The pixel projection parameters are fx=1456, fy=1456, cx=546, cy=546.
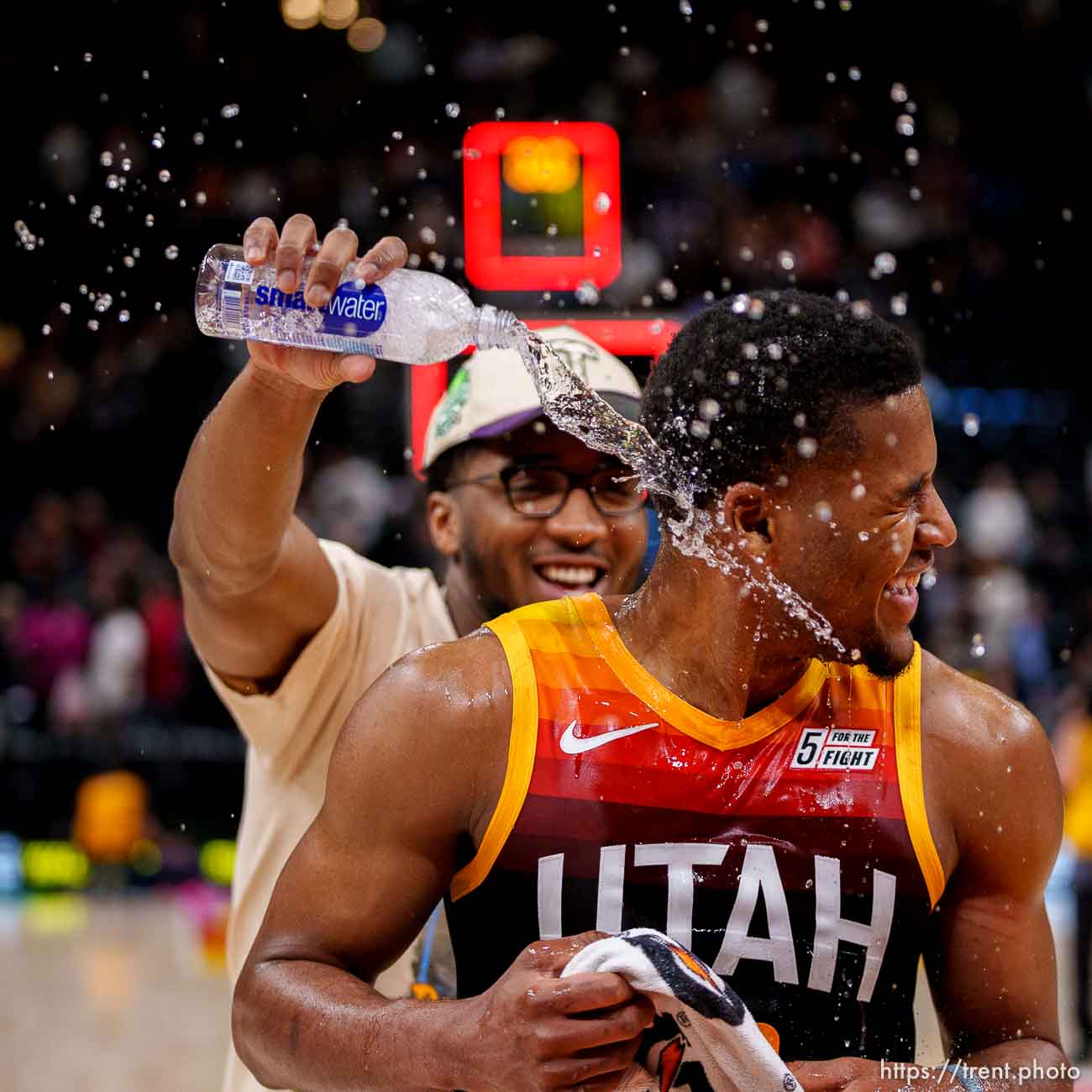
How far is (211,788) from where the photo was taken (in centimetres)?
925

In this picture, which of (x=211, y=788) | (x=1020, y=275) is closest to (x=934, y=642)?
(x=1020, y=275)

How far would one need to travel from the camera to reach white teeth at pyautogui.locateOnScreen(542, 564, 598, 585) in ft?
8.38

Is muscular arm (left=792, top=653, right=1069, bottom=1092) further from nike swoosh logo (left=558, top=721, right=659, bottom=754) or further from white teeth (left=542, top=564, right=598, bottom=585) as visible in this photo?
white teeth (left=542, top=564, right=598, bottom=585)

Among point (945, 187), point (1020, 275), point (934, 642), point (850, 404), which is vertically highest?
point (945, 187)

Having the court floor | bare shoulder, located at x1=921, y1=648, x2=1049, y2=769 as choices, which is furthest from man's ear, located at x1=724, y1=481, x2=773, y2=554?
the court floor

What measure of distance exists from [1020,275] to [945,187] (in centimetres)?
76

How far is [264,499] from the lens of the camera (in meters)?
2.16

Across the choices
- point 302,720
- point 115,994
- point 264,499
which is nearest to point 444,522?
point 302,720

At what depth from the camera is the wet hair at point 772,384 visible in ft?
5.98

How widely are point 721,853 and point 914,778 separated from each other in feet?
0.88

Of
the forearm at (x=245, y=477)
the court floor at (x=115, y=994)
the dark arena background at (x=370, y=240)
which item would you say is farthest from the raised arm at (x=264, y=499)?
the dark arena background at (x=370, y=240)

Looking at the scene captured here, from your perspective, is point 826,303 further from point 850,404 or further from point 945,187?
point 945,187

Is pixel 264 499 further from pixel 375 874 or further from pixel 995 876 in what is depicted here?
pixel 995 876

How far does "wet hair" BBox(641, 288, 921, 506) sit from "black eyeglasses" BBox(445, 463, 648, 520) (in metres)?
0.61
